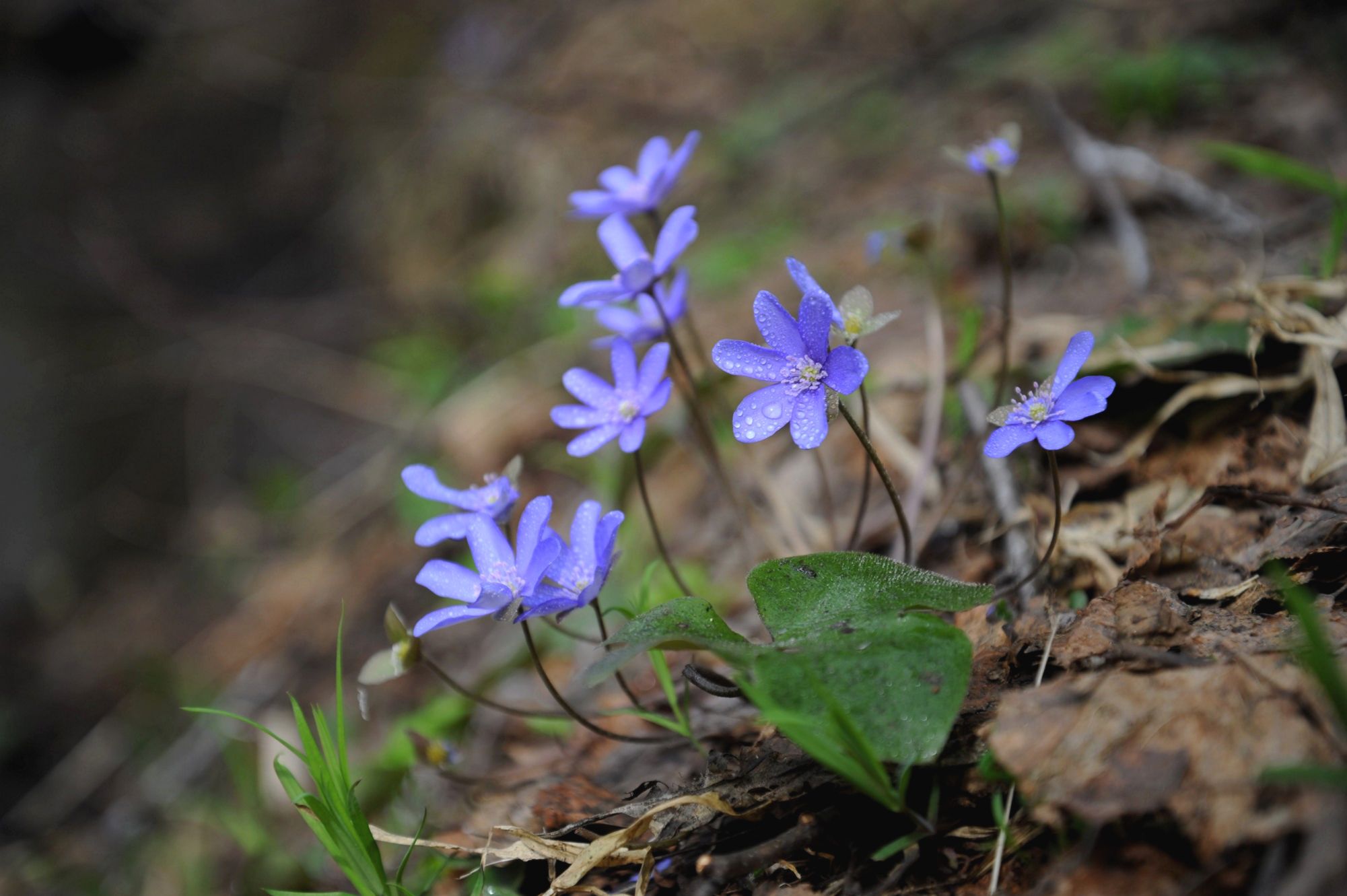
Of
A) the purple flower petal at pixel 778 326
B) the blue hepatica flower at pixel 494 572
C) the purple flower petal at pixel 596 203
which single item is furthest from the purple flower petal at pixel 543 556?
the purple flower petal at pixel 596 203

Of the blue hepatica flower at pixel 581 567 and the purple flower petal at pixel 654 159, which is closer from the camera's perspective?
the blue hepatica flower at pixel 581 567

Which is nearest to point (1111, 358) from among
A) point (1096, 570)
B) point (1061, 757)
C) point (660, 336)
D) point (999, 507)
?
point (999, 507)

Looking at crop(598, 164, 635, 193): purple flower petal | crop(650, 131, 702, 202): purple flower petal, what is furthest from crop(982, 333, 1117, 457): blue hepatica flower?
crop(598, 164, 635, 193): purple flower petal

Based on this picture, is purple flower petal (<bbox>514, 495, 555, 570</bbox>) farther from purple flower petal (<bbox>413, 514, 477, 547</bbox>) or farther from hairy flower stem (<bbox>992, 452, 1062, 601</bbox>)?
hairy flower stem (<bbox>992, 452, 1062, 601</bbox>)

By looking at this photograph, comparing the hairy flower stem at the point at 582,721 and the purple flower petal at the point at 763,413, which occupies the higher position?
the purple flower petal at the point at 763,413

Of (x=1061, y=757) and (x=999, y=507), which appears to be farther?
(x=999, y=507)

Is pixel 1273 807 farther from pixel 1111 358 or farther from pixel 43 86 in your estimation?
pixel 43 86

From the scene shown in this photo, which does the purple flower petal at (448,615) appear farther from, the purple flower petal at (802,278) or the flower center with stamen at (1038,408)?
the flower center with stamen at (1038,408)

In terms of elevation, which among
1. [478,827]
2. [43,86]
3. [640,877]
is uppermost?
[43,86]
